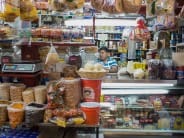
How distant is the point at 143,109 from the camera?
391cm

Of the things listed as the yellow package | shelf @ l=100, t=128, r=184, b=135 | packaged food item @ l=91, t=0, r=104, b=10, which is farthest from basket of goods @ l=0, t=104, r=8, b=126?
shelf @ l=100, t=128, r=184, b=135

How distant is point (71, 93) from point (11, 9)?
861 mm

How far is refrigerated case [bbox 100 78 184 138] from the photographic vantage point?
3.82 meters

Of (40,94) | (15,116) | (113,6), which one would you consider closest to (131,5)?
(113,6)

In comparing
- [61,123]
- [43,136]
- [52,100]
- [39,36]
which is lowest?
[43,136]

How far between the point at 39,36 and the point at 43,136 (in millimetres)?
1159

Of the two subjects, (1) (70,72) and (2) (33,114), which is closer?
(2) (33,114)

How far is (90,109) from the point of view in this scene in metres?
2.27

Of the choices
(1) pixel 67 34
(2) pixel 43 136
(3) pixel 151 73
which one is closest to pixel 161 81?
(3) pixel 151 73

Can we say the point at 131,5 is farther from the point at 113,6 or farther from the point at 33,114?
the point at 33,114

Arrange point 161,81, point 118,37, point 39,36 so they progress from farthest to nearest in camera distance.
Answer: point 118,37, point 161,81, point 39,36

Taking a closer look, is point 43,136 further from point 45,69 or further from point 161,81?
point 161,81

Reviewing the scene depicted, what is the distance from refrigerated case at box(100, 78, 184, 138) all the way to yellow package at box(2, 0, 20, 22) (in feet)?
5.32

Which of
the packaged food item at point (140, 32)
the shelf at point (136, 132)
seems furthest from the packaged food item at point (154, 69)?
the packaged food item at point (140, 32)
